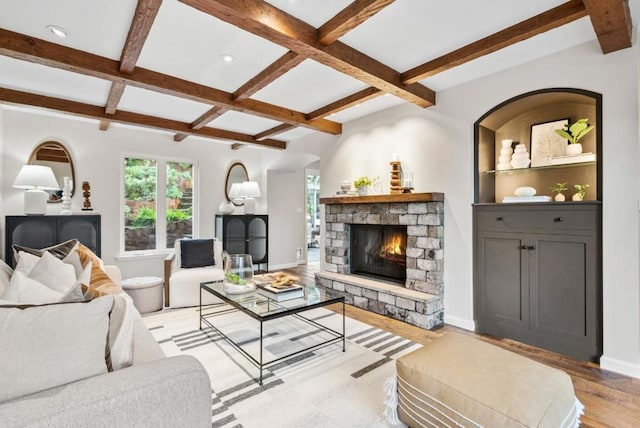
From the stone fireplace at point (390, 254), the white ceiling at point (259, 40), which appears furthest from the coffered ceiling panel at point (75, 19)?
the stone fireplace at point (390, 254)

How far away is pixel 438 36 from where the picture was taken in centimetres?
239

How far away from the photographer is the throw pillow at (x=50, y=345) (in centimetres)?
93

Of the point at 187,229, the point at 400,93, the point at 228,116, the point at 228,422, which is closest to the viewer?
the point at 228,422

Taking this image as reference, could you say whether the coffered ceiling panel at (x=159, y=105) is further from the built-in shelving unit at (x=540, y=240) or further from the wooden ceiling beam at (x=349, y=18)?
the built-in shelving unit at (x=540, y=240)

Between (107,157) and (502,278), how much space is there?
18.4 ft

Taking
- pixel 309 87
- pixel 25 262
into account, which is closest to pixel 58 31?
pixel 25 262

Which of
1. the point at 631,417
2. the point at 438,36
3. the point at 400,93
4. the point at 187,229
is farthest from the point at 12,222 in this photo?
the point at 631,417

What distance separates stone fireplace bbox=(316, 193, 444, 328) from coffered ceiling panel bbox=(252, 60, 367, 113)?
4.22ft

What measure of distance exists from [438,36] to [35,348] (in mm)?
2878

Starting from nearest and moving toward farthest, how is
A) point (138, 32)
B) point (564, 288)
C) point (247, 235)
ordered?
1. point (138, 32)
2. point (564, 288)
3. point (247, 235)

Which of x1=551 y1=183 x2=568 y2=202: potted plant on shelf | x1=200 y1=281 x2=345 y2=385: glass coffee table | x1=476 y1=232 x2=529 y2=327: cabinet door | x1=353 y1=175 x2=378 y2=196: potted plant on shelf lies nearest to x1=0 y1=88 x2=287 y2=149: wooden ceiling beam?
x1=353 y1=175 x2=378 y2=196: potted plant on shelf

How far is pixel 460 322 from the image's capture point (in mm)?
3330

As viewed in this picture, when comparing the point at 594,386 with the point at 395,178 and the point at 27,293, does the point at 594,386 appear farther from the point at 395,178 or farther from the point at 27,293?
the point at 27,293

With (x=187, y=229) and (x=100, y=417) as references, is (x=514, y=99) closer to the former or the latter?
(x=100, y=417)
